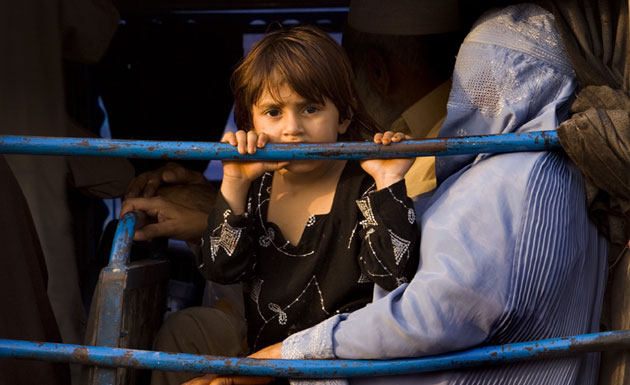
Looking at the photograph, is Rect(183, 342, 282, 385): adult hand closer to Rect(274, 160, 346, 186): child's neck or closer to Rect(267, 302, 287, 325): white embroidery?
Rect(267, 302, 287, 325): white embroidery

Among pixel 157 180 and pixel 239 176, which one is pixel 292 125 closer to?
pixel 239 176

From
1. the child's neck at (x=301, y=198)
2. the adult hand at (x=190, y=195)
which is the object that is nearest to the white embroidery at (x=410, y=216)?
the child's neck at (x=301, y=198)

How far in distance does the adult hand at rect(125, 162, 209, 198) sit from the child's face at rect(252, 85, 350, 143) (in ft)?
1.95

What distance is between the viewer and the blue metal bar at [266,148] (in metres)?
2.15

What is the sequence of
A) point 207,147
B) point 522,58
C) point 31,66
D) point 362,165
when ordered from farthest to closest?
point 31,66 → point 522,58 → point 362,165 → point 207,147

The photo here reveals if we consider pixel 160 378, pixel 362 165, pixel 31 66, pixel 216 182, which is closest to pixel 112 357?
pixel 160 378

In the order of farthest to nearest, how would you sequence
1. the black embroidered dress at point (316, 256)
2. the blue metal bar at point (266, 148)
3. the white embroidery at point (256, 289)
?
1. the white embroidery at point (256, 289)
2. the black embroidered dress at point (316, 256)
3. the blue metal bar at point (266, 148)

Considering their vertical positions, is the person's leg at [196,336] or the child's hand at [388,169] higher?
the child's hand at [388,169]

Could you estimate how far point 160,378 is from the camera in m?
2.62

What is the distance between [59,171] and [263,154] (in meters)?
1.49

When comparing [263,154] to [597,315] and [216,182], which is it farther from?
[216,182]

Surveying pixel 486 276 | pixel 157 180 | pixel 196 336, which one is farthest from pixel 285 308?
pixel 157 180

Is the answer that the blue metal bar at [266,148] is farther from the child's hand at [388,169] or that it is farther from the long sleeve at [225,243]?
the long sleeve at [225,243]

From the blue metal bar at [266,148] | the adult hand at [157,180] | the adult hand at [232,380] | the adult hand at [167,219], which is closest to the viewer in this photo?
the blue metal bar at [266,148]
